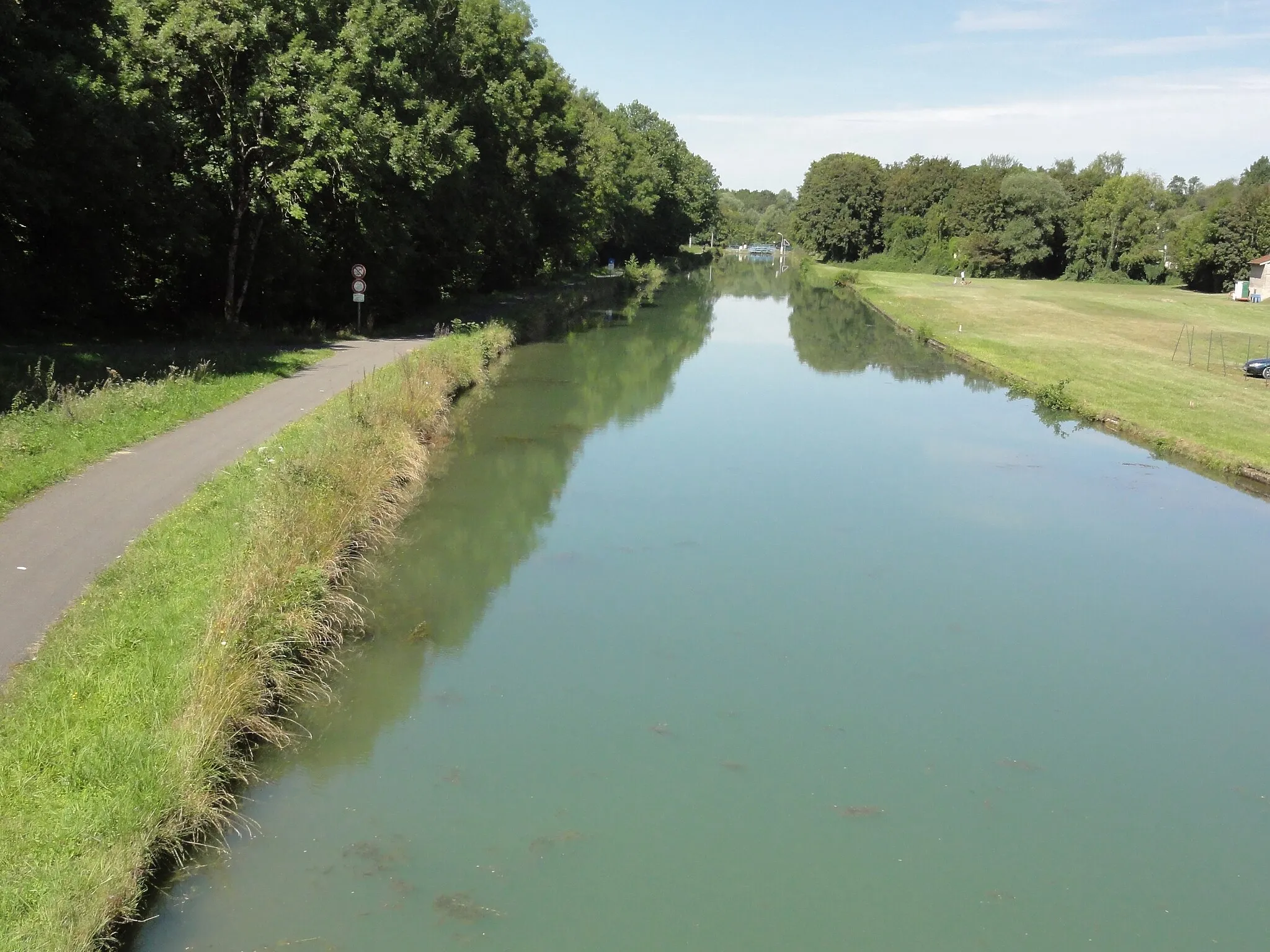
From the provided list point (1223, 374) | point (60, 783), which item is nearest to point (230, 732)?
point (60, 783)

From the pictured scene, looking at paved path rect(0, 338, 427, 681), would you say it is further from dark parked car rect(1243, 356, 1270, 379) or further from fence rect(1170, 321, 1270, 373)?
fence rect(1170, 321, 1270, 373)

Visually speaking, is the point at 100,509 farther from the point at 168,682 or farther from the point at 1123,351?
the point at 1123,351

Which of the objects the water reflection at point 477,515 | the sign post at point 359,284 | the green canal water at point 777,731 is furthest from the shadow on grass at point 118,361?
the green canal water at point 777,731

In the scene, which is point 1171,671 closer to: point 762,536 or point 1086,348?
point 762,536

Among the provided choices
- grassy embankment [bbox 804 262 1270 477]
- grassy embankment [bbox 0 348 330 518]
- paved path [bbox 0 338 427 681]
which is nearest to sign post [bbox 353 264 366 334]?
grassy embankment [bbox 0 348 330 518]

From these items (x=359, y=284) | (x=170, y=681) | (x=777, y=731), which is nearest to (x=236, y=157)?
(x=359, y=284)

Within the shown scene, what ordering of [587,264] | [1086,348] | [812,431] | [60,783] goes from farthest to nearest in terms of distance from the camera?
[587,264], [1086,348], [812,431], [60,783]

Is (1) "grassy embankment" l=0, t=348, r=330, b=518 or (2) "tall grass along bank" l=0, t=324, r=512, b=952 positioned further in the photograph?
(1) "grassy embankment" l=0, t=348, r=330, b=518
